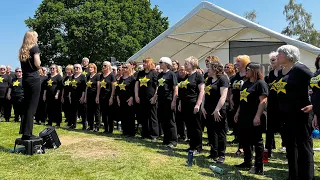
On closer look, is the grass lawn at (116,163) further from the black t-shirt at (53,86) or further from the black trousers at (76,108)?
the black t-shirt at (53,86)

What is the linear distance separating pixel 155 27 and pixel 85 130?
35.2 m

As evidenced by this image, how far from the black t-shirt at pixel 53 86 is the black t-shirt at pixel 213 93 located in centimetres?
539

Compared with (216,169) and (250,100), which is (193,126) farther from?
(250,100)

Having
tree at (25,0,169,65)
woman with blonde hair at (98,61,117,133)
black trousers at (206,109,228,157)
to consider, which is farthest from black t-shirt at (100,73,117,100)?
tree at (25,0,169,65)

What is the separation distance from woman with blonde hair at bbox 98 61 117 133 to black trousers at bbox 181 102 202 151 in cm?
285

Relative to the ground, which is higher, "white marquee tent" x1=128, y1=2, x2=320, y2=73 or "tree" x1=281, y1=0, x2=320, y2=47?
"tree" x1=281, y1=0, x2=320, y2=47

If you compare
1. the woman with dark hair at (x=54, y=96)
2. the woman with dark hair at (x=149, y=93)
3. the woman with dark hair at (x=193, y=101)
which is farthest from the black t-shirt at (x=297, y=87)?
the woman with dark hair at (x=54, y=96)

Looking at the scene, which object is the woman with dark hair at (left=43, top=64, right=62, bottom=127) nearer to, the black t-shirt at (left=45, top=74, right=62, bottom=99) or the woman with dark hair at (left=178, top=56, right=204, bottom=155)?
the black t-shirt at (left=45, top=74, right=62, bottom=99)

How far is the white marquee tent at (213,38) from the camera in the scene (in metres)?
11.7

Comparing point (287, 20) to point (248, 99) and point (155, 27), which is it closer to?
point (155, 27)

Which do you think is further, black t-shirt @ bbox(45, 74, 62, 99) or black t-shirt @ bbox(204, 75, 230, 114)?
black t-shirt @ bbox(45, 74, 62, 99)

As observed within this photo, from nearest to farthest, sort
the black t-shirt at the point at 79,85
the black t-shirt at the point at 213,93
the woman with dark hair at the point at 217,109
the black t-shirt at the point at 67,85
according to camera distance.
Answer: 1. the woman with dark hair at the point at 217,109
2. the black t-shirt at the point at 213,93
3. the black t-shirt at the point at 79,85
4. the black t-shirt at the point at 67,85

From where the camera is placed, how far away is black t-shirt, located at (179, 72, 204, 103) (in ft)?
20.5

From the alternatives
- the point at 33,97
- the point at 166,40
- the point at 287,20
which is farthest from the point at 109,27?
the point at 33,97
